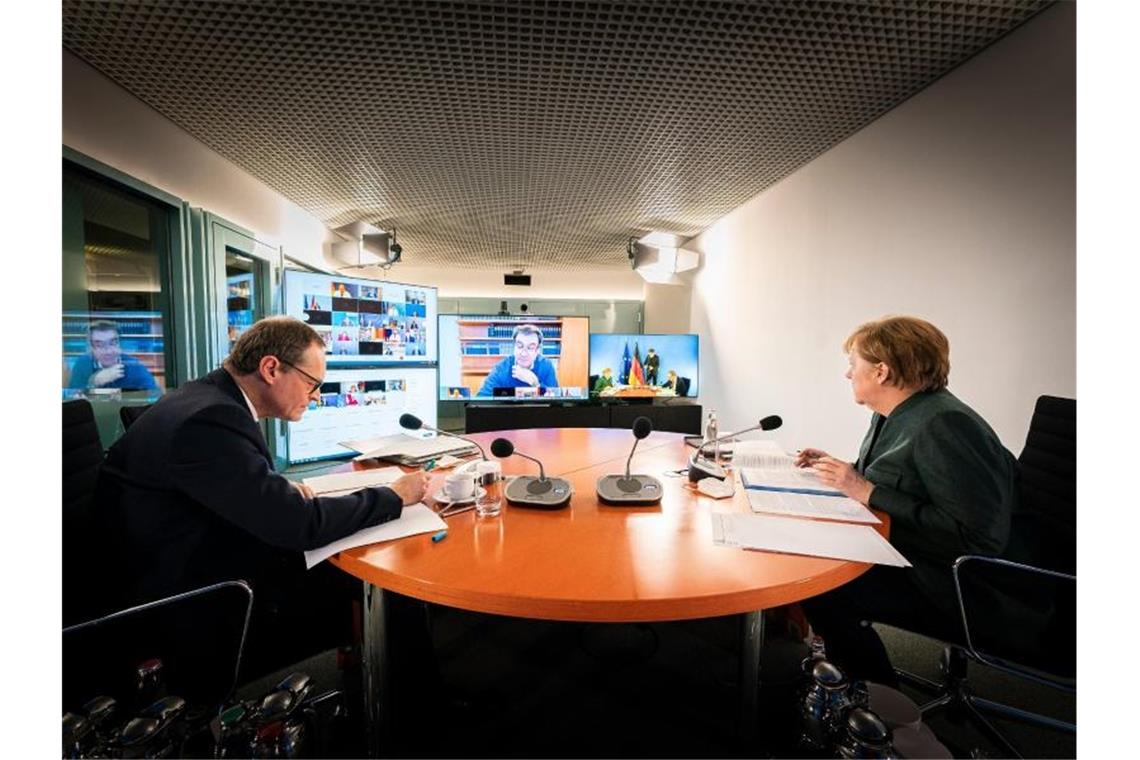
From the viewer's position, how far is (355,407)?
142 inches

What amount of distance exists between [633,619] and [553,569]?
0.65 feet

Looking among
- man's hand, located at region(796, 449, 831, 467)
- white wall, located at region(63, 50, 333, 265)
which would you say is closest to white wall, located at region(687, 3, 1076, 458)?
man's hand, located at region(796, 449, 831, 467)

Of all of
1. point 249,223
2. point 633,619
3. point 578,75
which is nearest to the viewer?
point 633,619

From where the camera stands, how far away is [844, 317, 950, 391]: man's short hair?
1.45 meters

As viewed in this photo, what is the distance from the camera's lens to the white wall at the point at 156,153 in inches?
79.7

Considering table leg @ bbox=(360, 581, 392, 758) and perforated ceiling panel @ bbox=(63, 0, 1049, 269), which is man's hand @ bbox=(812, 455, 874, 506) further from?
perforated ceiling panel @ bbox=(63, 0, 1049, 269)

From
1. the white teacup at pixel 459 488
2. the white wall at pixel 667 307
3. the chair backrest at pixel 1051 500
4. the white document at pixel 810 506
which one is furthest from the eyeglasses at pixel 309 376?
the white wall at pixel 667 307

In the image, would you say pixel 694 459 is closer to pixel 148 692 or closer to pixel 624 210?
pixel 148 692

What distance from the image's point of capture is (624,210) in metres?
3.95

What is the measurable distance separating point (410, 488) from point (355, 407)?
269cm

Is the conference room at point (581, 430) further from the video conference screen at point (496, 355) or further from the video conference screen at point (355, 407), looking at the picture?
the video conference screen at point (496, 355)

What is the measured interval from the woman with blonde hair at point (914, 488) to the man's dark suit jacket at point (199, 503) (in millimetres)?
1404

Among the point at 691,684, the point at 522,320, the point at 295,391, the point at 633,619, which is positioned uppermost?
→ the point at 522,320

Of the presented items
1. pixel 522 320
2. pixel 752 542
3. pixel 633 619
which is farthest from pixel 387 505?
pixel 522 320
